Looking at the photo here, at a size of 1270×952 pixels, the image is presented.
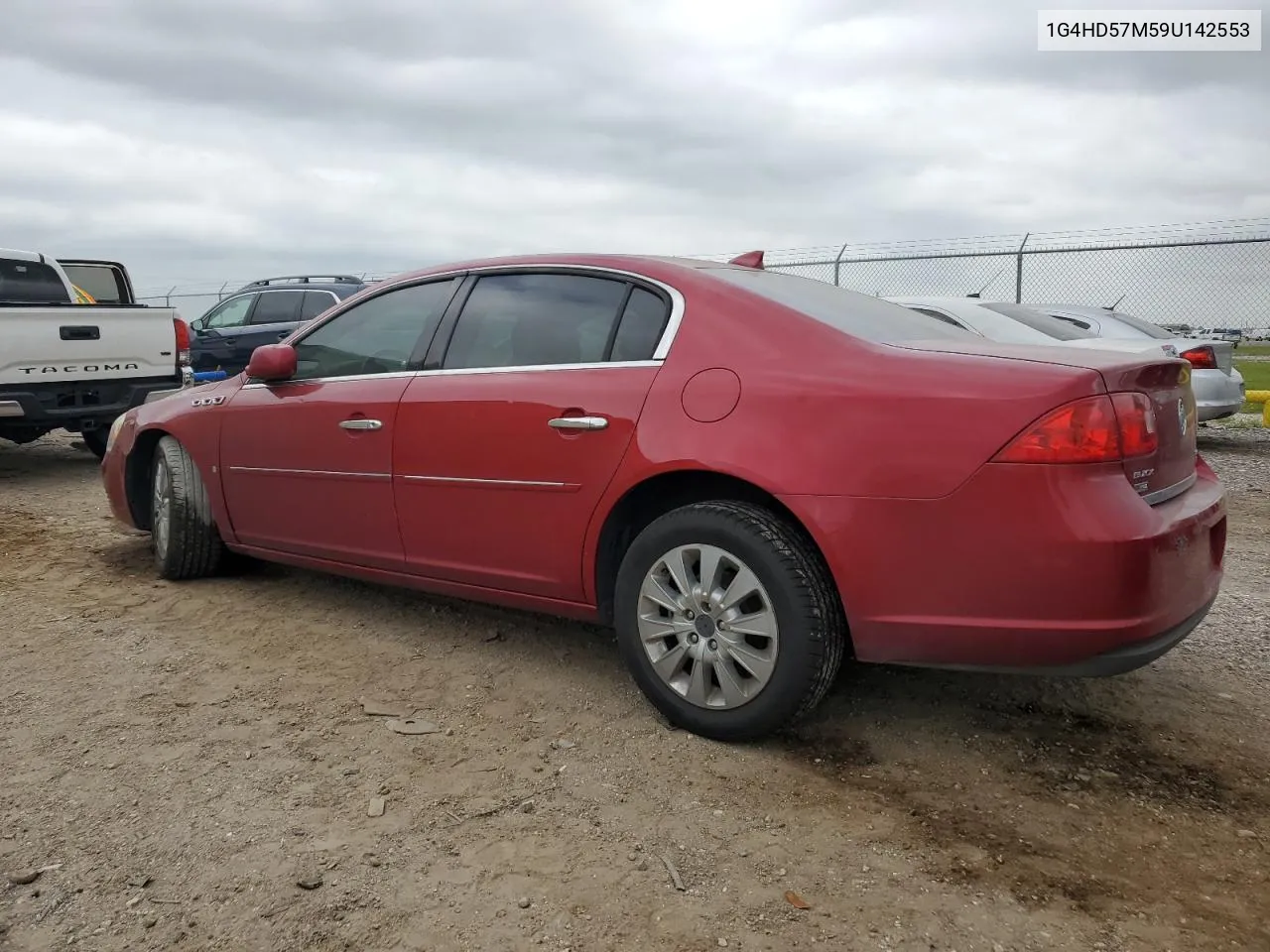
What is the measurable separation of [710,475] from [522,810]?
42.3 inches

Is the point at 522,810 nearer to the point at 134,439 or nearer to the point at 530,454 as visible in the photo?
the point at 530,454

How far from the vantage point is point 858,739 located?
2.94 meters

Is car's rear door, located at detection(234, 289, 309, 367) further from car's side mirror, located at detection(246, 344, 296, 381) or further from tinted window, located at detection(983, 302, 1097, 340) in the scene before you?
car's side mirror, located at detection(246, 344, 296, 381)

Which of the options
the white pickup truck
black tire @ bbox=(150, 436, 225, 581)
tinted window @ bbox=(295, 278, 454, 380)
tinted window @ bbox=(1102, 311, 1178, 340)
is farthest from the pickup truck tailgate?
tinted window @ bbox=(1102, 311, 1178, 340)

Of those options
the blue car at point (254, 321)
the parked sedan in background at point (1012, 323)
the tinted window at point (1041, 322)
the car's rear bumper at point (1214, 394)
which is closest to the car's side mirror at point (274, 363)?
the parked sedan in background at point (1012, 323)

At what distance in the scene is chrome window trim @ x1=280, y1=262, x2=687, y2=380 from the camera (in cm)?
307

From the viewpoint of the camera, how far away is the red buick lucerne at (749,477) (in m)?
2.44

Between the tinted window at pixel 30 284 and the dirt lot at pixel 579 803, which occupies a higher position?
the tinted window at pixel 30 284

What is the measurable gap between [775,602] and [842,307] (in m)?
1.06

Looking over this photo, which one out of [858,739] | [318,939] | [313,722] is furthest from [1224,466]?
[318,939]

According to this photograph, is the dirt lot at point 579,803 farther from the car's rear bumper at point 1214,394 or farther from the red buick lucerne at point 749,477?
the car's rear bumper at point 1214,394

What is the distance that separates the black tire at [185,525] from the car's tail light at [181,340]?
4.22 meters

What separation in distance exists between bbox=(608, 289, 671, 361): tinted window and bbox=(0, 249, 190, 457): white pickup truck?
19.7ft

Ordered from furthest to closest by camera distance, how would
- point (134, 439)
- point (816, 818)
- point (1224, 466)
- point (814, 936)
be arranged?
1. point (1224, 466)
2. point (134, 439)
3. point (816, 818)
4. point (814, 936)
